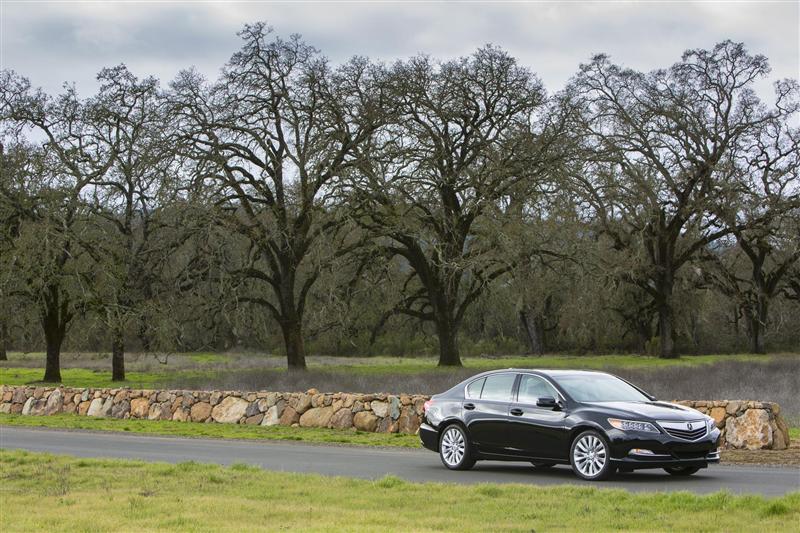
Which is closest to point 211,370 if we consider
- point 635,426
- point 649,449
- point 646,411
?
point 646,411

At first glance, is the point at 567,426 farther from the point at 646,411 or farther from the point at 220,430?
the point at 220,430

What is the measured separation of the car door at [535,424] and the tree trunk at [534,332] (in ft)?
177

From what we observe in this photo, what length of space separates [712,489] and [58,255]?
107 feet

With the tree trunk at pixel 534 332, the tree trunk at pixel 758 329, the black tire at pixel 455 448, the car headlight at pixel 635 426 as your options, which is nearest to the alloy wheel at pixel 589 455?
the car headlight at pixel 635 426

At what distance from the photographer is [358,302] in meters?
47.2

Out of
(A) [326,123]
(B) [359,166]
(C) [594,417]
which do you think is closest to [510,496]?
(C) [594,417]

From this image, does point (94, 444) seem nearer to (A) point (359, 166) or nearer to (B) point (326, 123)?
(A) point (359, 166)

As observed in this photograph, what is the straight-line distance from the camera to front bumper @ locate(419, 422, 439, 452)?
16594 millimetres

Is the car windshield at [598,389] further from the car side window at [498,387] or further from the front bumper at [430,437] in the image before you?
the front bumper at [430,437]

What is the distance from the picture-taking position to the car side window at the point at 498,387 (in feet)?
52.5

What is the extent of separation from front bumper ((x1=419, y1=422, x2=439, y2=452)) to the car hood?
2773 millimetres

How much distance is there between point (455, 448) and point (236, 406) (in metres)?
12.3

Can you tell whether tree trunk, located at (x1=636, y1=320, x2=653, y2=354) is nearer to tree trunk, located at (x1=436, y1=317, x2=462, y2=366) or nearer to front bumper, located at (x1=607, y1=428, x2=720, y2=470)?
tree trunk, located at (x1=436, y1=317, x2=462, y2=366)

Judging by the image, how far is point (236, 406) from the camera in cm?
2745
